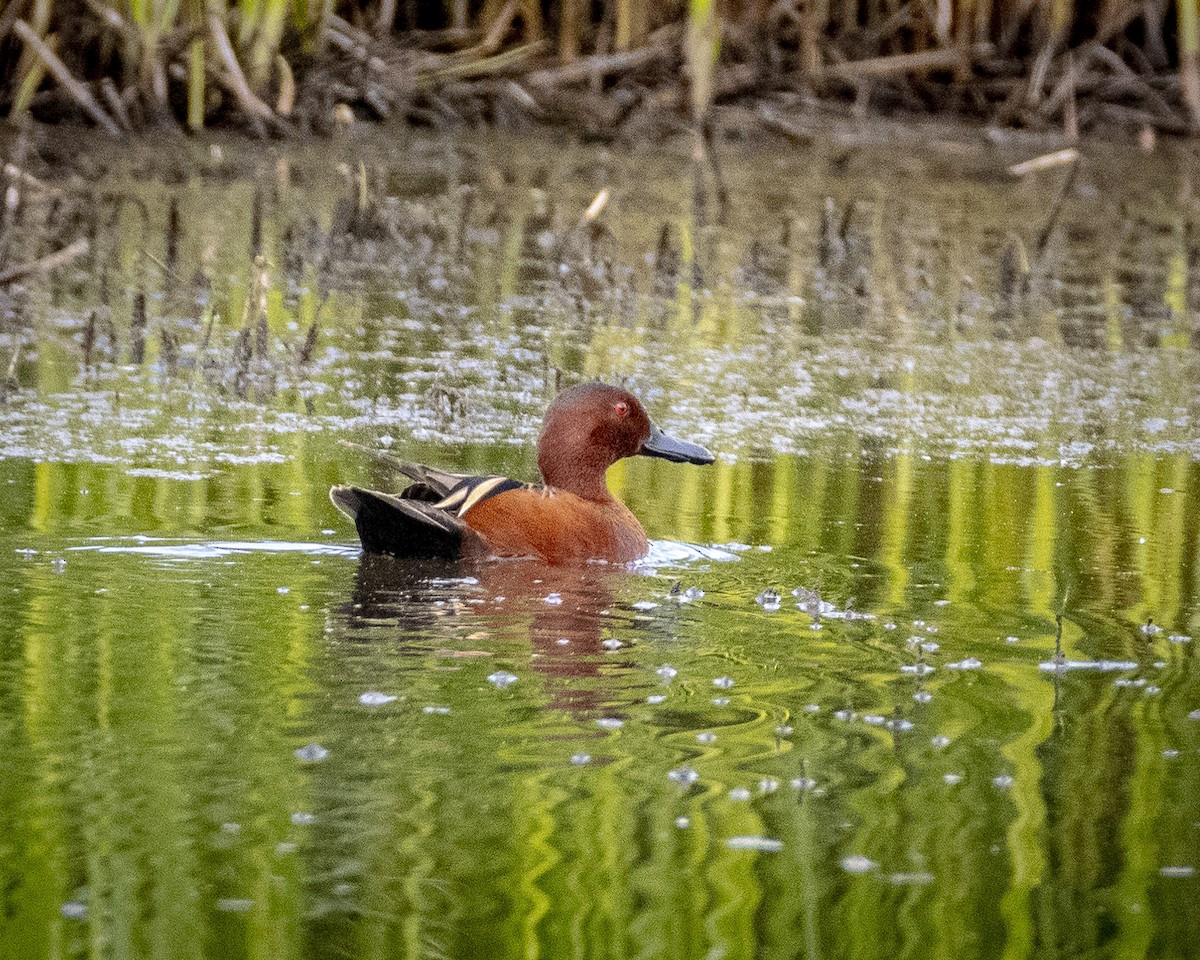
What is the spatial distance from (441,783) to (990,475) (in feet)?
11.1

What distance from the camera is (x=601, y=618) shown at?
4.87 meters

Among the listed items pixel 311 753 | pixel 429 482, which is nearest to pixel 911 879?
pixel 311 753

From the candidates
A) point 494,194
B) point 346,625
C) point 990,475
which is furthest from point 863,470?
point 494,194

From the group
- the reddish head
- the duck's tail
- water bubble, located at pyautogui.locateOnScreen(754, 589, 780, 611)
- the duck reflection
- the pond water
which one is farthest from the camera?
the reddish head

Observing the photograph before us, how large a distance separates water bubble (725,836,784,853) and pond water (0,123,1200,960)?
0.03 m

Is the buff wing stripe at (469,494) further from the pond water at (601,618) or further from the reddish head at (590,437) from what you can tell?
the reddish head at (590,437)

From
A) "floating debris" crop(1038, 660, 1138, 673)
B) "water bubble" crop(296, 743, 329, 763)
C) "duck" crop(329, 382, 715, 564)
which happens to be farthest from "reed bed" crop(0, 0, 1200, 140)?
"water bubble" crop(296, 743, 329, 763)

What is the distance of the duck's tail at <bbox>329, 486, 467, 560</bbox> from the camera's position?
521 centimetres

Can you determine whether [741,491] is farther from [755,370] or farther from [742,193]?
[742,193]

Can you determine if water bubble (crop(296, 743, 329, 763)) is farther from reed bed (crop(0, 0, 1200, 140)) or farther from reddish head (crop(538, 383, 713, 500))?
reed bed (crop(0, 0, 1200, 140))

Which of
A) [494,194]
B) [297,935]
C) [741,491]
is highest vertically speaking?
[494,194]

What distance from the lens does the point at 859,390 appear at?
788 centimetres

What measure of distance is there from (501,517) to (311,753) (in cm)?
171

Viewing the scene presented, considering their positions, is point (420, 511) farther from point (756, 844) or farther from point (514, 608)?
point (756, 844)
